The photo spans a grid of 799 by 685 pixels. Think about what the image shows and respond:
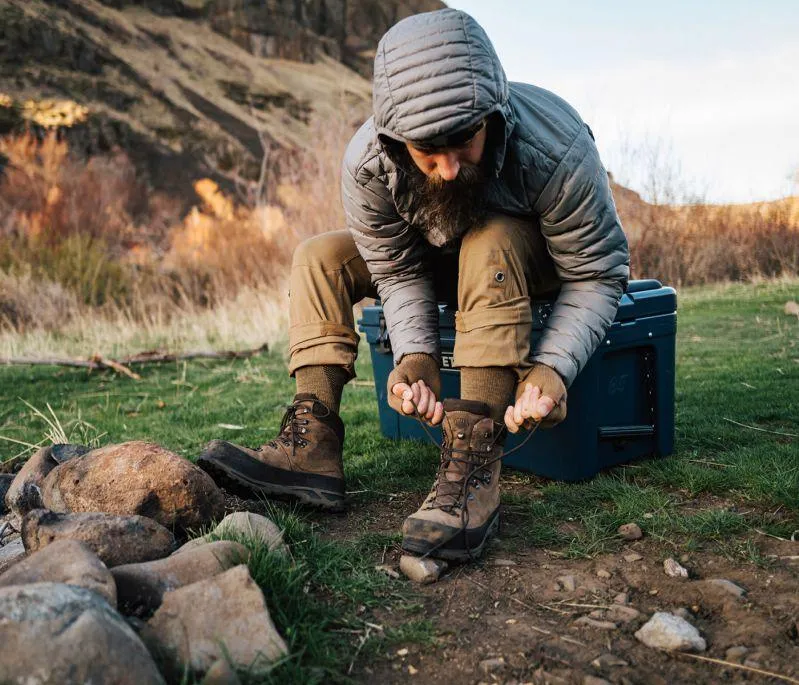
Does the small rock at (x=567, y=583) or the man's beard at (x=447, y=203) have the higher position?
the man's beard at (x=447, y=203)

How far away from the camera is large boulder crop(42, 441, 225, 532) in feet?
6.94

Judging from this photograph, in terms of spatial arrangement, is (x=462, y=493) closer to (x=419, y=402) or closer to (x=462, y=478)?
(x=462, y=478)

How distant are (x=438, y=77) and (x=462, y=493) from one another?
110 cm

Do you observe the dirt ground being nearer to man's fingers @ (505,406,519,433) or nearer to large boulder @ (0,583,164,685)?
man's fingers @ (505,406,519,433)

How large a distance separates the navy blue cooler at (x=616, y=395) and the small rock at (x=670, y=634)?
1016mm

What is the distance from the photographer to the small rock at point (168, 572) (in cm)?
162

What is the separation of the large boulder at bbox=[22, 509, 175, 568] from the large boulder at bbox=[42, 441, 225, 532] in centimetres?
21

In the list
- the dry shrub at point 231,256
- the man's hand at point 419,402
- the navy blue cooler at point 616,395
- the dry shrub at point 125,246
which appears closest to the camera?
the man's hand at point 419,402

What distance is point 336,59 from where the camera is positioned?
150 ft

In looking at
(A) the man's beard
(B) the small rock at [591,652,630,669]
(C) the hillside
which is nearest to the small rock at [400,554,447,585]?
(B) the small rock at [591,652,630,669]

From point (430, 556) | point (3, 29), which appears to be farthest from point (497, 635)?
point (3, 29)

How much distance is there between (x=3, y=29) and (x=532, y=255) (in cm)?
3260

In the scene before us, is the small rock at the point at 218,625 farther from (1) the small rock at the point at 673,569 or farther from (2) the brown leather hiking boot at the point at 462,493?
(1) the small rock at the point at 673,569

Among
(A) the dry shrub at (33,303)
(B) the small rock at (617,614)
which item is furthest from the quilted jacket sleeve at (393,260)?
(A) the dry shrub at (33,303)
